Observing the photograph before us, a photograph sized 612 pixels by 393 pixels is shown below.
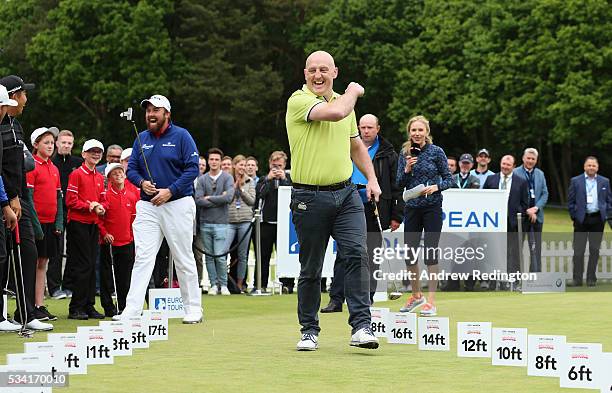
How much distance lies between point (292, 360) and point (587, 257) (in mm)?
12365

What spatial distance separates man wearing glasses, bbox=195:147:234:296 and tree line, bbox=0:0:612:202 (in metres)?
38.4

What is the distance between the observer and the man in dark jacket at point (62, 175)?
15.2m

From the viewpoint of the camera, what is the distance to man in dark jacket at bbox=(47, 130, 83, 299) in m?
15.2

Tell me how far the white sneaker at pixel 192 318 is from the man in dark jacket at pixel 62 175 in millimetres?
3641

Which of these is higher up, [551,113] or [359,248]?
[551,113]

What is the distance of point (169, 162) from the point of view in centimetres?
1176

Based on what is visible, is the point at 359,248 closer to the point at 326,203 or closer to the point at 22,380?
the point at 326,203

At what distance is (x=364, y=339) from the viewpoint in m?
9.02

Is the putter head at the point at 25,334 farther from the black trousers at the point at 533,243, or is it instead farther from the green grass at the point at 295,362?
the black trousers at the point at 533,243

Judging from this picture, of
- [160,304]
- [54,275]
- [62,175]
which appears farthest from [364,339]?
[54,275]

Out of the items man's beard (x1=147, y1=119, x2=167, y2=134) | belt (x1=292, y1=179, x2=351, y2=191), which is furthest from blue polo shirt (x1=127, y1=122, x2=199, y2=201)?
belt (x1=292, y1=179, x2=351, y2=191)

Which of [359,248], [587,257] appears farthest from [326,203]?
[587,257]

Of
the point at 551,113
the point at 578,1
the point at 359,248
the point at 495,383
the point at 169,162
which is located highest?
the point at 578,1

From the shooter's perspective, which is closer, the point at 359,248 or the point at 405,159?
the point at 359,248
